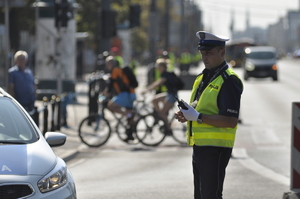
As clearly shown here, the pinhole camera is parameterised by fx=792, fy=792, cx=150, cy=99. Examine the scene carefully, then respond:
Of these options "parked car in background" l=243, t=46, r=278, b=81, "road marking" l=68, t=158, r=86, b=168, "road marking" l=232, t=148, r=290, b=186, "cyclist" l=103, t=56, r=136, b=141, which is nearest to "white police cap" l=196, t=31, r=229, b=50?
"road marking" l=232, t=148, r=290, b=186

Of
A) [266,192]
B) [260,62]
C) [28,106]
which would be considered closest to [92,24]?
[260,62]

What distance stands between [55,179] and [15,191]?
45cm

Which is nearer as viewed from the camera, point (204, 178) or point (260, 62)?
point (204, 178)

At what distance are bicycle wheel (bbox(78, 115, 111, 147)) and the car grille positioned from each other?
9315mm

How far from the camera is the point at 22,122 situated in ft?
23.7

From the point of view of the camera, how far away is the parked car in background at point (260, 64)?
4628 centimetres

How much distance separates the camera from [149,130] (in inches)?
605

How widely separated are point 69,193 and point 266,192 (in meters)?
4.09

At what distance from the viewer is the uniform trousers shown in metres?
5.97

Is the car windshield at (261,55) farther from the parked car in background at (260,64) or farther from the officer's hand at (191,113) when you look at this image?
the officer's hand at (191,113)

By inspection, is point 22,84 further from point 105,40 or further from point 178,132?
point 105,40

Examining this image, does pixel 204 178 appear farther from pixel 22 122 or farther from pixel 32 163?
pixel 22 122

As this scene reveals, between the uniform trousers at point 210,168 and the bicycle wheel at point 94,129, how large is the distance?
928 centimetres

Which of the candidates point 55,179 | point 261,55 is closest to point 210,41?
point 55,179
